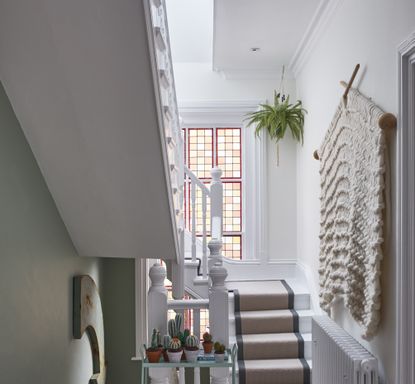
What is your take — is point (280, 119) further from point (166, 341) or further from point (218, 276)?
point (166, 341)

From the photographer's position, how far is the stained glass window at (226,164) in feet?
22.1

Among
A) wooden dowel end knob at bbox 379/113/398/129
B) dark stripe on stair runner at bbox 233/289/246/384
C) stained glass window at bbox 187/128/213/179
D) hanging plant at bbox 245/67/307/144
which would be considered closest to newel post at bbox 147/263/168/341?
wooden dowel end knob at bbox 379/113/398/129

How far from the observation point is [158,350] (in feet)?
9.15

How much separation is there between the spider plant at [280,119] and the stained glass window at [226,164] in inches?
17.8

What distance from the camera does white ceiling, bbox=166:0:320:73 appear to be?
4414mm

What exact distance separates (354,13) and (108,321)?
9.40 ft

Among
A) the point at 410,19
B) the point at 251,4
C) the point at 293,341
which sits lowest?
the point at 293,341

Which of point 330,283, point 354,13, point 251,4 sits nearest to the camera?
point 354,13

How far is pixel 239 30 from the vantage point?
16.2 ft

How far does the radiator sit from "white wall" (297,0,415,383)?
70mm

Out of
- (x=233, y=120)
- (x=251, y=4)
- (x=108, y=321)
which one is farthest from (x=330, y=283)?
(x=233, y=120)

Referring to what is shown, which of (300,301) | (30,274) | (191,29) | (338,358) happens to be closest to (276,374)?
(300,301)

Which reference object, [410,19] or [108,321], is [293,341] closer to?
[108,321]

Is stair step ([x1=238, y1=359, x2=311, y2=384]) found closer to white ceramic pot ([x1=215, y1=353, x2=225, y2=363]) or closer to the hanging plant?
white ceramic pot ([x1=215, y1=353, x2=225, y2=363])
